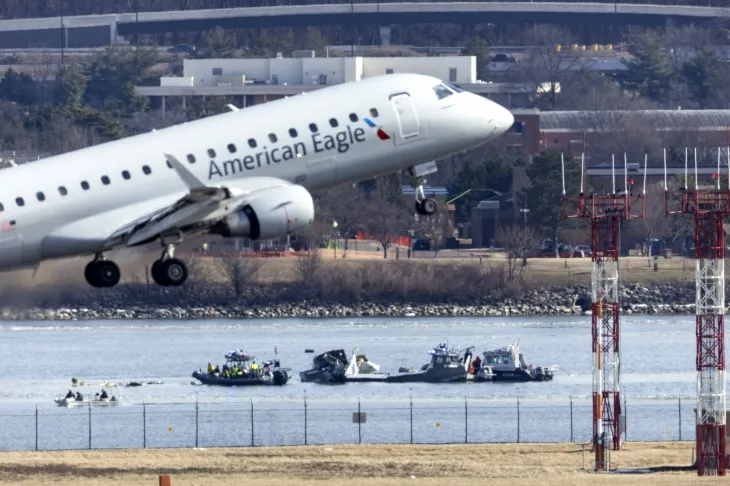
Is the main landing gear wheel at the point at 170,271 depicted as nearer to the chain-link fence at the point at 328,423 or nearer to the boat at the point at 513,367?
the chain-link fence at the point at 328,423

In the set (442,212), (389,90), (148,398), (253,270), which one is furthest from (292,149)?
(442,212)

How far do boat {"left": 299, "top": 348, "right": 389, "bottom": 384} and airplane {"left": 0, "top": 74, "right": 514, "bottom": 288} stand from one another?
7045 centimetres

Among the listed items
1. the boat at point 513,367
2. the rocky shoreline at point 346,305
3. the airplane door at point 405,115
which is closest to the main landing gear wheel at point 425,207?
the airplane door at point 405,115

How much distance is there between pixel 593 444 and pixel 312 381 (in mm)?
47911

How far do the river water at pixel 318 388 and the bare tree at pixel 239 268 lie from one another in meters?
3.69

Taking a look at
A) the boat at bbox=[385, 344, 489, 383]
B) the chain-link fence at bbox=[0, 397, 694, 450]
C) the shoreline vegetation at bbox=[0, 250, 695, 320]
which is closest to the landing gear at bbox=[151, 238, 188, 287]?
the chain-link fence at bbox=[0, 397, 694, 450]

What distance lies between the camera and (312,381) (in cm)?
14575

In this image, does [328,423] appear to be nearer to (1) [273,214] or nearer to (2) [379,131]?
(2) [379,131]

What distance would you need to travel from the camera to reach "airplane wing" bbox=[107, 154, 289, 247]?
220 ft

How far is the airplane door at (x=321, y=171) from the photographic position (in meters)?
70.6

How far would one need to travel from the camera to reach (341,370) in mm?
143125

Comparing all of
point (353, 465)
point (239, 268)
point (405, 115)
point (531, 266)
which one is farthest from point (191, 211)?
point (531, 266)

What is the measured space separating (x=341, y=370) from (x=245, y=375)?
6.05 meters

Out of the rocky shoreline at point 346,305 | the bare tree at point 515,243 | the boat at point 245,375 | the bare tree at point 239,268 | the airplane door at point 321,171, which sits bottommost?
the boat at point 245,375
